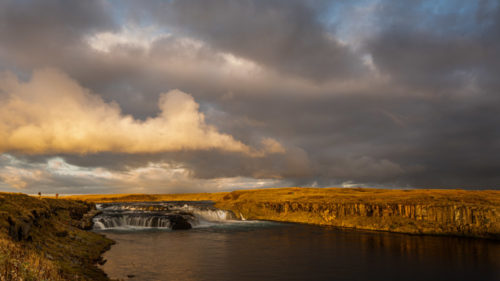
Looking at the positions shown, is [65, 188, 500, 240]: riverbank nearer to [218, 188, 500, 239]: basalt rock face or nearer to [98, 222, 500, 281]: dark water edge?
[218, 188, 500, 239]: basalt rock face

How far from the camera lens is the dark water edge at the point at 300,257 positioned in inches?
1201

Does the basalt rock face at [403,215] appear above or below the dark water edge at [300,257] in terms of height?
above

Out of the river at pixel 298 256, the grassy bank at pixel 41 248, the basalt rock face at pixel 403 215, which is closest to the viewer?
the grassy bank at pixel 41 248

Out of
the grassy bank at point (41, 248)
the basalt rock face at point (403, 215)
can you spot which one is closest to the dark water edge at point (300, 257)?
the grassy bank at point (41, 248)

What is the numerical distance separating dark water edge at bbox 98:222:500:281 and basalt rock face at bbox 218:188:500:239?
2.58 meters

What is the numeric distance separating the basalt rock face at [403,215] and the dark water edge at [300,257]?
2.58 meters

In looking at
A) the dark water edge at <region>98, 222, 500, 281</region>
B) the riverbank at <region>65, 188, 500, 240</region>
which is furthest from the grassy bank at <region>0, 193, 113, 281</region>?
the riverbank at <region>65, 188, 500, 240</region>

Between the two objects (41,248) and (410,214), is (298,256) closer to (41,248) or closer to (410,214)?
(41,248)

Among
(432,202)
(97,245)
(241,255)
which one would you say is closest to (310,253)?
(241,255)

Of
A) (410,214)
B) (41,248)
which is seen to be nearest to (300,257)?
(41,248)

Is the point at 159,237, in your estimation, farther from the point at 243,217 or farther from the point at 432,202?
the point at 432,202

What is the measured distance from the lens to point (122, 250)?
39.1 m

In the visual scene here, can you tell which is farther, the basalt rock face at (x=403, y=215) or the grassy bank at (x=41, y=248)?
the basalt rock face at (x=403, y=215)

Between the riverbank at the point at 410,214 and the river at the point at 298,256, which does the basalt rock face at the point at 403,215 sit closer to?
the riverbank at the point at 410,214
